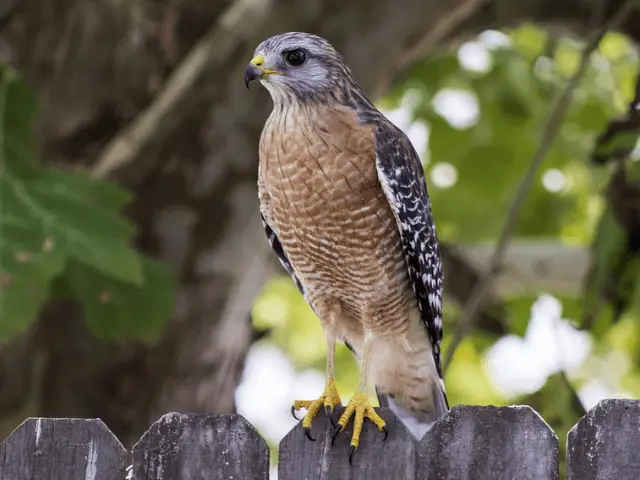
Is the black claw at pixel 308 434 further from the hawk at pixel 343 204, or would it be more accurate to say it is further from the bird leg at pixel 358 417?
the hawk at pixel 343 204

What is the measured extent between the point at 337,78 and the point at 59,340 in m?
2.17

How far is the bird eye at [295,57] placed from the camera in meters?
3.58

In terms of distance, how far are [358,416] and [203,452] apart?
41cm

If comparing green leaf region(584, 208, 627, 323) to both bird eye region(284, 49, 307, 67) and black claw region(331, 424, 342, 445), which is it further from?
black claw region(331, 424, 342, 445)

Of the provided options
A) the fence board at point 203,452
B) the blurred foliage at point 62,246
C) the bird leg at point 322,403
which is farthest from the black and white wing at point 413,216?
the fence board at point 203,452

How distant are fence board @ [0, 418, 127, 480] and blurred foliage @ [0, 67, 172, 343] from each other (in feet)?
3.88

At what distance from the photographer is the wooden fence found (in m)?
2.33

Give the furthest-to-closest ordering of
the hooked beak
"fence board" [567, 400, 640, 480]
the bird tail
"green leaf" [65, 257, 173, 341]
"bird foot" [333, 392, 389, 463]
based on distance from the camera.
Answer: "green leaf" [65, 257, 173, 341]
the bird tail
the hooked beak
"bird foot" [333, 392, 389, 463]
"fence board" [567, 400, 640, 480]

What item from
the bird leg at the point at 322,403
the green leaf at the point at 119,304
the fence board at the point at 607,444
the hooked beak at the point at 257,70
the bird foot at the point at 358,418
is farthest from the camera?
the green leaf at the point at 119,304

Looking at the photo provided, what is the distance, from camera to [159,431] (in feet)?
8.03

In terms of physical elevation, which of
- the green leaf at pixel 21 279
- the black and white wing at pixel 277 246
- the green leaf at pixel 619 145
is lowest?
the green leaf at pixel 21 279

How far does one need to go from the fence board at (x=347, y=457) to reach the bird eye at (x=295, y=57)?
1433 mm

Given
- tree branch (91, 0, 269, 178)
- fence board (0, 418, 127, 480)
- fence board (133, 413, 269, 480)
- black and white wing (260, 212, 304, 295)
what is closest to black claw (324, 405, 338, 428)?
fence board (133, 413, 269, 480)

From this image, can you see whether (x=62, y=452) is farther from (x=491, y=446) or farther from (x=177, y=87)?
(x=177, y=87)
